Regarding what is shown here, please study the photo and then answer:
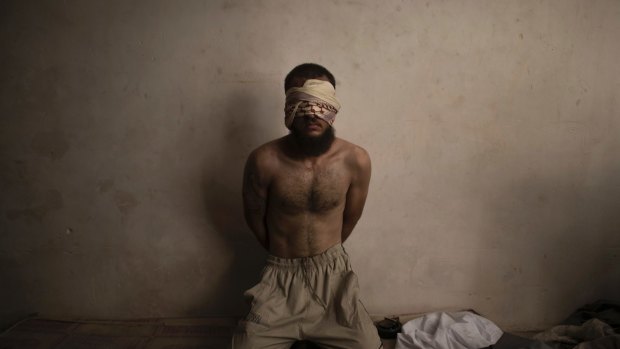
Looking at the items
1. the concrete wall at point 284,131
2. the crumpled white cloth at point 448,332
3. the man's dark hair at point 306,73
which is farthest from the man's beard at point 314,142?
the crumpled white cloth at point 448,332

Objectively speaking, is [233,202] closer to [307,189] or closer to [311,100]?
→ [307,189]

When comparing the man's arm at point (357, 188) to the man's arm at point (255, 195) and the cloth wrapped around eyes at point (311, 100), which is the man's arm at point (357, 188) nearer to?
the cloth wrapped around eyes at point (311, 100)

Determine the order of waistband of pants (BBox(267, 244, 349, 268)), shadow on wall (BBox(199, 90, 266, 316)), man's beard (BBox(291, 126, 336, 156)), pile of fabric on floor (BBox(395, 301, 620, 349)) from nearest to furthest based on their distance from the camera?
man's beard (BBox(291, 126, 336, 156))
waistband of pants (BBox(267, 244, 349, 268))
pile of fabric on floor (BBox(395, 301, 620, 349))
shadow on wall (BBox(199, 90, 266, 316))

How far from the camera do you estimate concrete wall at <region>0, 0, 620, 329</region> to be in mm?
2131

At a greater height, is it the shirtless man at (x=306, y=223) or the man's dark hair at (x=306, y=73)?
the man's dark hair at (x=306, y=73)

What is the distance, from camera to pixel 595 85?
2316 mm

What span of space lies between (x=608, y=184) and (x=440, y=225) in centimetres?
118

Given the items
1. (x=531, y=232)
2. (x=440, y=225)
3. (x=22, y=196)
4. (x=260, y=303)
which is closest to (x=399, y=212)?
(x=440, y=225)

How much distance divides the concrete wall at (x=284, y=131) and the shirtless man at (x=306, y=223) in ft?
1.35

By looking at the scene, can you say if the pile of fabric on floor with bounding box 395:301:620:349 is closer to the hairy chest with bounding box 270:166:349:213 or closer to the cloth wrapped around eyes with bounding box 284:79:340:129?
the hairy chest with bounding box 270:166:349:213

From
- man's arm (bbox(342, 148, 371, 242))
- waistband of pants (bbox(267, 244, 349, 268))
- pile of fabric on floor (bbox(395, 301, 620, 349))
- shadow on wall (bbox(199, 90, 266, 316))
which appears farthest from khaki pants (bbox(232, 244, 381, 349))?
pile of fabric on floor (bbox(395, 301, 620, 349))

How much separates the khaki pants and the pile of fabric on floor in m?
0.61

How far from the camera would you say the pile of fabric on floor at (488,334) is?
210cm

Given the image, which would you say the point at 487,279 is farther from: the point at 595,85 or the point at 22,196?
the point at 22,196
